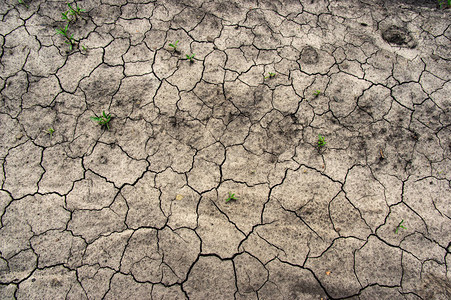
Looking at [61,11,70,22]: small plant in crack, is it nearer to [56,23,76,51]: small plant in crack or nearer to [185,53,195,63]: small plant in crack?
[56,23,76,51]: small plant in crack

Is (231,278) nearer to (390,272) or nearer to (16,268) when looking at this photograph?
(390,272)

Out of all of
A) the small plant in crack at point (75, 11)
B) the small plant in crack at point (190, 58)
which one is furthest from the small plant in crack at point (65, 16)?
the small plant in crack at point (190, 58)

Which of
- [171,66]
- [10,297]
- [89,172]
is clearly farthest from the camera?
[171,66]

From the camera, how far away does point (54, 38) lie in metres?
2.99

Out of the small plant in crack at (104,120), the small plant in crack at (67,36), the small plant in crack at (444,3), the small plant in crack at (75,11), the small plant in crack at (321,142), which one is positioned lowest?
the small plant in crack at (104,120)

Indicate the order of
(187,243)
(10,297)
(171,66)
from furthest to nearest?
1. (171,66)
2. (187,243)
3. (10,297)

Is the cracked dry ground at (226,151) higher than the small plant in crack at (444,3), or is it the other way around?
the small plant in crack at (444,3)

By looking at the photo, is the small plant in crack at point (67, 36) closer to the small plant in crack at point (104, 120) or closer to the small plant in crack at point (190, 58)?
the small plant in crack at point (104, 120)

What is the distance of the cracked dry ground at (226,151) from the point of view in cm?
220

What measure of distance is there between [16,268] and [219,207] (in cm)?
178

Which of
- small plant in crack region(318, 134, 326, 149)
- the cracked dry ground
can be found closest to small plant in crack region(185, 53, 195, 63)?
the cracked dry ground

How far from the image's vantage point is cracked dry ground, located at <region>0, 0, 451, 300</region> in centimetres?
220

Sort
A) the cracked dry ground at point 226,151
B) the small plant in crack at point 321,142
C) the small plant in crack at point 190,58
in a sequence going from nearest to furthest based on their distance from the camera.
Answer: the cracked dry ground at point 226,151 → the small plant in crack at point 321,142 → the small plant in crack at point 190,58

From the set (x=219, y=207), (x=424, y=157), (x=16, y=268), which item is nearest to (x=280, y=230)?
(x=219, y=207)
